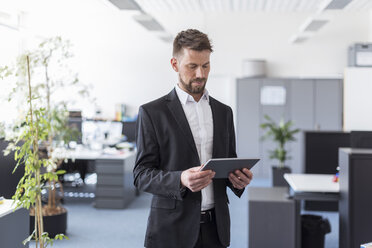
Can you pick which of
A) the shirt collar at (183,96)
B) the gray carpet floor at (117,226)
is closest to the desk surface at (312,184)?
the gray carpet floor at (117,226)

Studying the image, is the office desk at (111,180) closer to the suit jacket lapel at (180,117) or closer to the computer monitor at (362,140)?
the computer monitor at (362,140)

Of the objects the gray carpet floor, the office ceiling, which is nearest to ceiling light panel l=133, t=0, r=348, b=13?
the office ceiling

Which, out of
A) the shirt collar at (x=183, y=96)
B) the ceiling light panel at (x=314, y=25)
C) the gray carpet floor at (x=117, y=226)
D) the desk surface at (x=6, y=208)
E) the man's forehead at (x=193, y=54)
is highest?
the ceiling light panel at (x=314, y=25)

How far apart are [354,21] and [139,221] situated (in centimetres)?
637

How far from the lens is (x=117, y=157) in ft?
19.2

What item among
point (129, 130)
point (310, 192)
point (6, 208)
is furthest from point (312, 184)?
point (129, 130)

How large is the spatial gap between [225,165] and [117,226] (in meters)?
3.76

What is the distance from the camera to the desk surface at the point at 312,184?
143 inches

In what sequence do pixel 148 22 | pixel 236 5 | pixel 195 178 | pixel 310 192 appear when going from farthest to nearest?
pixel 236 5 → pixel 148 22 → pixel 310 192 → pixel 195 178

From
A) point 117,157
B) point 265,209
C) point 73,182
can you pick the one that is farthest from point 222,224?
point 73,182

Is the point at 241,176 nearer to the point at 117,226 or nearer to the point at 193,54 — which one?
the point at 193,54

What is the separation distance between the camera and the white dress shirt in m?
1.79

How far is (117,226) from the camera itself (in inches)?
202

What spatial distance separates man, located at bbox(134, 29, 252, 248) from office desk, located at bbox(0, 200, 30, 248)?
3.85ft
